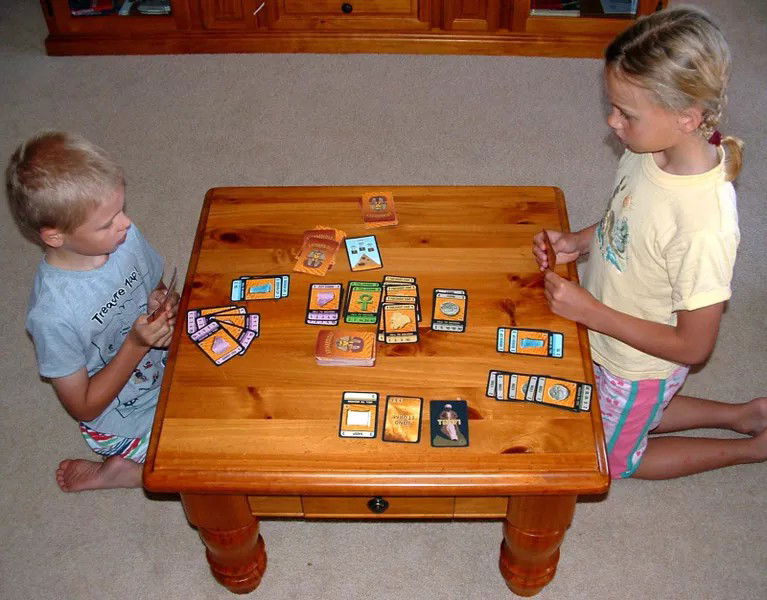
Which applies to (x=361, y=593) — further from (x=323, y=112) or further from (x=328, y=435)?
(x=323, y=112)

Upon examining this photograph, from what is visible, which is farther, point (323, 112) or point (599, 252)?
point (323, 112)

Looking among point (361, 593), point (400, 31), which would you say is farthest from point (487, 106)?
point (361, 593)

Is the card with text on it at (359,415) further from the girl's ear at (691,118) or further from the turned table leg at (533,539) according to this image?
the girl's ear at (691,118)

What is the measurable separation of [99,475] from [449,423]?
1.02 meters

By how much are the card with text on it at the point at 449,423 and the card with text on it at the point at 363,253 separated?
39cm

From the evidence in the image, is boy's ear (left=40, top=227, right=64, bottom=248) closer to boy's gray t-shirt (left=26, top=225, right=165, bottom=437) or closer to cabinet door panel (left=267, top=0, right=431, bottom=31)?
boy's gray t-shirt (left=26, top=225, right=165, bottom=437)

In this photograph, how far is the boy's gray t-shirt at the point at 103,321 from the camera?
166cm

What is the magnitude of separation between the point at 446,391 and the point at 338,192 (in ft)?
2.13

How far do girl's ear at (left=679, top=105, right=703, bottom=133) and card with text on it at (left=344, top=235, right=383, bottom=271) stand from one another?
680 millimetres

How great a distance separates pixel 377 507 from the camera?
1.60 meters

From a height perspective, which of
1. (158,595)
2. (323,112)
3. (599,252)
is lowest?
(158,595)

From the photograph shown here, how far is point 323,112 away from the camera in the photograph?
3203 millimetres

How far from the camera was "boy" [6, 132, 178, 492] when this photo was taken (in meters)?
1.57

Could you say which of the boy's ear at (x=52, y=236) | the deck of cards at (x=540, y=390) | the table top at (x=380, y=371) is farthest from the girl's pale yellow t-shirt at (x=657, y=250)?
the boy's ear at (x=52, y=236)
